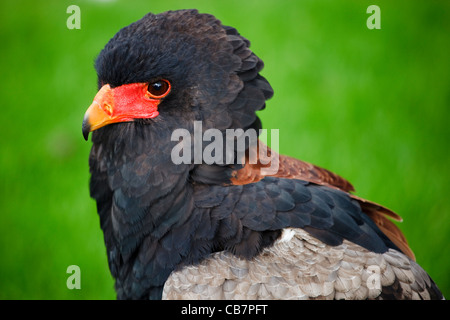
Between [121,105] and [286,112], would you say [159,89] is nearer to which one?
[121,105]

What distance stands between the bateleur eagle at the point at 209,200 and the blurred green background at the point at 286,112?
245 cm

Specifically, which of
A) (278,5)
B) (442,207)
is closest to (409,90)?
(442,207)

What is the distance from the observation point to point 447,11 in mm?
7285

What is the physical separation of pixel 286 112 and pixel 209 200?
437 cm


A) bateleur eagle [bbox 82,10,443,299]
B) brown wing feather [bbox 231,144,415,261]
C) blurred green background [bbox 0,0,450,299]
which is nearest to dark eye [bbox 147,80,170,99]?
bateleur eagle [bbox 82,10,443,299]

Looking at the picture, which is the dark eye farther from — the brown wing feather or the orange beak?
the brown wing feather

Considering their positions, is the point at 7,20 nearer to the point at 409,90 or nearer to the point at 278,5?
the point at 278,5

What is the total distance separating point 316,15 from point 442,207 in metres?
4.24

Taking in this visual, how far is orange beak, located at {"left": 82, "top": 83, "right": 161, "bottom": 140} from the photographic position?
9.39 ft

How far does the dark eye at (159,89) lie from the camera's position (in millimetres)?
2844

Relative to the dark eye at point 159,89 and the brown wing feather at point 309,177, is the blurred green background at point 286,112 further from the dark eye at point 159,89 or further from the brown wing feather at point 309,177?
the dark eye at point 159,89

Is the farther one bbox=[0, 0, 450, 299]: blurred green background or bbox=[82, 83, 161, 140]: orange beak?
bbox=[0, 0, 450, 299]: blurred green background

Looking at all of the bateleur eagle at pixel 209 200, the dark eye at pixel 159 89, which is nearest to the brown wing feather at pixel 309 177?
the bateleur eagle at pixel 209 200

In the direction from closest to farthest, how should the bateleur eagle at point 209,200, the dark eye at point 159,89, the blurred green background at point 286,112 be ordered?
the bateleur eagle at point 209,200, the dark eye at point 159,89, the blurred green background at point 286,112
